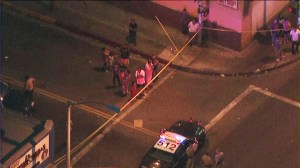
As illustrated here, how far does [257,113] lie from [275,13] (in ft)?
27.3

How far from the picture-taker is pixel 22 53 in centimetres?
3647

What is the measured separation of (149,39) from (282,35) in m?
6.75

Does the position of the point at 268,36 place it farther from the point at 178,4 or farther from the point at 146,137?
the point at 146,137

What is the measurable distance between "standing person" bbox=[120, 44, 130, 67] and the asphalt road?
959 mm

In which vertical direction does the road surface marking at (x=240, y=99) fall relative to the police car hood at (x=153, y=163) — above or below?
above

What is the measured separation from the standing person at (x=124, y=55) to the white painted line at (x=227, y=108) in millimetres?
5279

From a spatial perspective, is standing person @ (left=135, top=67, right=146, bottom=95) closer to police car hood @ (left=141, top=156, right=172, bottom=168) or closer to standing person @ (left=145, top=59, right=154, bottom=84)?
standing person @ (left=145, top=59, right=154, bottom=84)

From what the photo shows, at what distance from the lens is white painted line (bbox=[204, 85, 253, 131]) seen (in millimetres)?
32031

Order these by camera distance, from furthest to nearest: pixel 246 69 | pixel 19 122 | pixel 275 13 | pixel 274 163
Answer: pixel 275 13, pixel 246 69, pixel 274 163, pixel 19 122

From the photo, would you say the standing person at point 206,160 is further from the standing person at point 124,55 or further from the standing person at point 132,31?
the standing person at point 132,31

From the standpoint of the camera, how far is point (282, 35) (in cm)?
3697

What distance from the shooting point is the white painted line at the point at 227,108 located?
32031 millimetres

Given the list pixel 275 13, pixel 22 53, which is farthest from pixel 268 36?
pixel 22 53

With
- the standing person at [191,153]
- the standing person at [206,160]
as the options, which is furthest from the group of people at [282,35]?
the standing person at [206,160]
